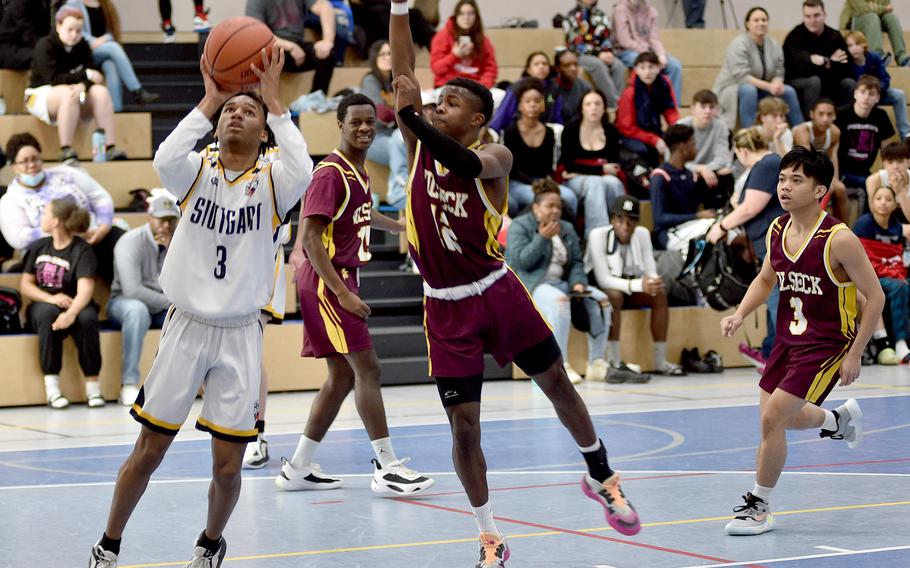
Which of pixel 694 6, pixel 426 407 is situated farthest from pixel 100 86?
pixel 694 6

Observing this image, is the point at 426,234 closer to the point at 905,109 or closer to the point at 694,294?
the point at 694,294

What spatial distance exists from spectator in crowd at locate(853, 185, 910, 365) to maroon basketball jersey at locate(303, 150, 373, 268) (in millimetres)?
6680

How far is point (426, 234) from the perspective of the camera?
515cm

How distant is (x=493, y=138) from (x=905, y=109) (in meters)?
6.68

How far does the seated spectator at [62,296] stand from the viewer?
9891 mm

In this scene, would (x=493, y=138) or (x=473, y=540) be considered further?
(x=493, y=138)

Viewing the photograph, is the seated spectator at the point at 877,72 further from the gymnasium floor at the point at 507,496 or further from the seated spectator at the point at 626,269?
the gymnasium floor at the point at 507,496

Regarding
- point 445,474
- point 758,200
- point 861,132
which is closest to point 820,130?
point 861,132

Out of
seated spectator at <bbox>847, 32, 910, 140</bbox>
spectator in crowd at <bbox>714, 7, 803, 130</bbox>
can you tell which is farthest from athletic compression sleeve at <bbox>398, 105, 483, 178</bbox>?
seated spectator at <bbox>847, 32, 910, 140</bbox>

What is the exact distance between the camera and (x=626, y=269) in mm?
11531

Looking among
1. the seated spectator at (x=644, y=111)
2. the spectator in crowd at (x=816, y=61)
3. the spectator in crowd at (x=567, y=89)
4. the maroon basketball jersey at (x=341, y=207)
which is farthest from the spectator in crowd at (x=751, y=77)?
the maroon basketball jersey at (x=341, y=207)

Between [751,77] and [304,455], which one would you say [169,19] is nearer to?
[751,77]

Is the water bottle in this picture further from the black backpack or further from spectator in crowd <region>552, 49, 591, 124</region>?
spectator in crowd <region>552, 49, 591, 124</region>

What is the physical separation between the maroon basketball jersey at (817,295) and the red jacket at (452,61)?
7.67 m
